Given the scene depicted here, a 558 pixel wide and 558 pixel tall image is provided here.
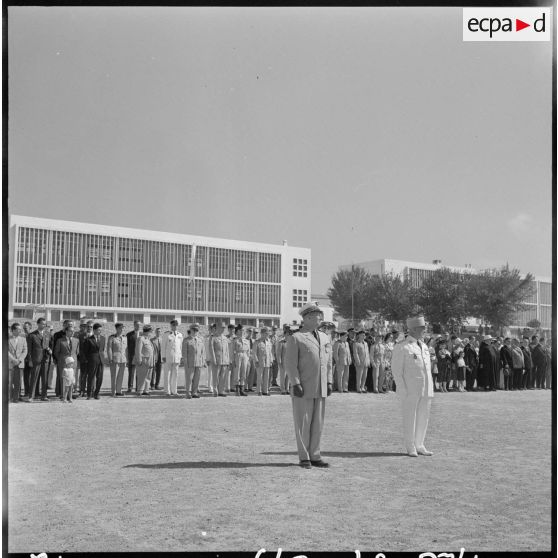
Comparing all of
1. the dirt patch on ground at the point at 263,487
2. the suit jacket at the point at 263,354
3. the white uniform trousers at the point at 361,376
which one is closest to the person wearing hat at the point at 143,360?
the suit jacket at the point at 263,354

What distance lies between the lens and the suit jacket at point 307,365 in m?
7.00

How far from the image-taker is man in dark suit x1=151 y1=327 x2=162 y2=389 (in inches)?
614

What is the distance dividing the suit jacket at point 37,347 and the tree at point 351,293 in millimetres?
44425

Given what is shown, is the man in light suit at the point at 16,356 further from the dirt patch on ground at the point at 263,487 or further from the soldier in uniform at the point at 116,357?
the dirt patch on ground at the point at 263,487

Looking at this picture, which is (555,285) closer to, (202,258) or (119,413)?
(119,413)

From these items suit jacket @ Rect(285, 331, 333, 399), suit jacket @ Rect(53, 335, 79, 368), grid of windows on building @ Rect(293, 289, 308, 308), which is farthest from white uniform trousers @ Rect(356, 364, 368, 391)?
grid of windows on building @ Rect(293, 289, 308, 308)

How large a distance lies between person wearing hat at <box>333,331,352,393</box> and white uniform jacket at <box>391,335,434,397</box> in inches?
353

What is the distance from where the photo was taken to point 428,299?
4916 centimetres

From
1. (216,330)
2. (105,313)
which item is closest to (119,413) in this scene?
(216,330)

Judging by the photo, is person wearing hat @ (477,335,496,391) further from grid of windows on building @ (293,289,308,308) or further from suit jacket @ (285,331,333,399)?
grid of windows on building @ (293,289,308,308)

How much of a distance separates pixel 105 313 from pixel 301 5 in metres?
52.2

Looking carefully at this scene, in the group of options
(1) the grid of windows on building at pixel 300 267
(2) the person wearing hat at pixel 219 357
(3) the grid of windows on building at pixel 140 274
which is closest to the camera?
(2) the person wearing hat at pixel 219 357

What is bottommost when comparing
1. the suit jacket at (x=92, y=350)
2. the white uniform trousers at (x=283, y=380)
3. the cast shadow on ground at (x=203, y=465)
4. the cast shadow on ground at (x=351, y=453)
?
Answer: the white uniform trousers at (x=283, y=380)

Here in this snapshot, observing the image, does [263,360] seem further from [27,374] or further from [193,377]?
[27,374]
